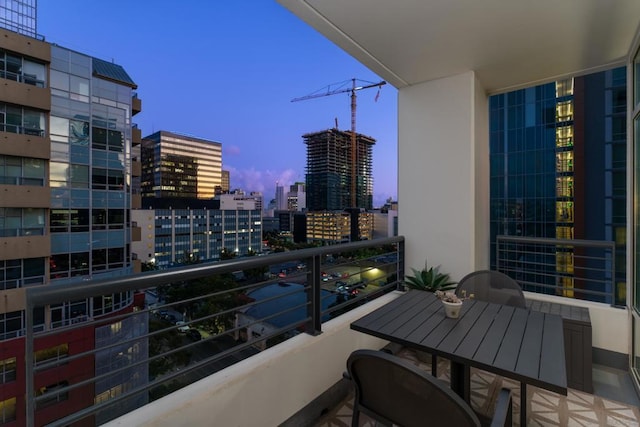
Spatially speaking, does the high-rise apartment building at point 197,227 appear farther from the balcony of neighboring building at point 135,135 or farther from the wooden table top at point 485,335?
the wooden table top at point 485,335

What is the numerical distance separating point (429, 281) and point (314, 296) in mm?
1567

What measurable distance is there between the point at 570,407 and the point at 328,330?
180 cm

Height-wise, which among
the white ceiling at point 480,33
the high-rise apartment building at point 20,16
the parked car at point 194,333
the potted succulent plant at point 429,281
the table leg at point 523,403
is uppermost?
the high-rise apartment building at point 20,16

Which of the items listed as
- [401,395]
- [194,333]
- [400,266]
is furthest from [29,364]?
[194,333]

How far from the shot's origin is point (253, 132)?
107 ft

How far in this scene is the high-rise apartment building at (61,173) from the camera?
6.86m

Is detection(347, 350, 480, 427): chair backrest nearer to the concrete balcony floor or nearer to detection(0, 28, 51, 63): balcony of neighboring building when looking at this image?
the concrete balcony floor

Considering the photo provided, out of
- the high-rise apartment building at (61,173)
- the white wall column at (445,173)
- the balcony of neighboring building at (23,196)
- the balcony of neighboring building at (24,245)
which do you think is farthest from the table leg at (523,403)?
the balcony of neighboring building at (23,196)

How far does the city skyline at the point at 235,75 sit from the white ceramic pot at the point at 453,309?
223 centimetres

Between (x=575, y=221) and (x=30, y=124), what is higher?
(x=30, y=124)

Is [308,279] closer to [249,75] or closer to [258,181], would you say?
[249,75]

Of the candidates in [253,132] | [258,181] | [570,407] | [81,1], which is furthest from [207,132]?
[570,407]

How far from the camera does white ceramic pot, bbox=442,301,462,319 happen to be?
1.75m

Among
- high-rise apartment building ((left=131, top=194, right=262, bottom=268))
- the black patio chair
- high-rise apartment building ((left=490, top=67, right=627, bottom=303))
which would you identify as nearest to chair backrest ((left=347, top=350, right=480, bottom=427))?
the black patio chair
